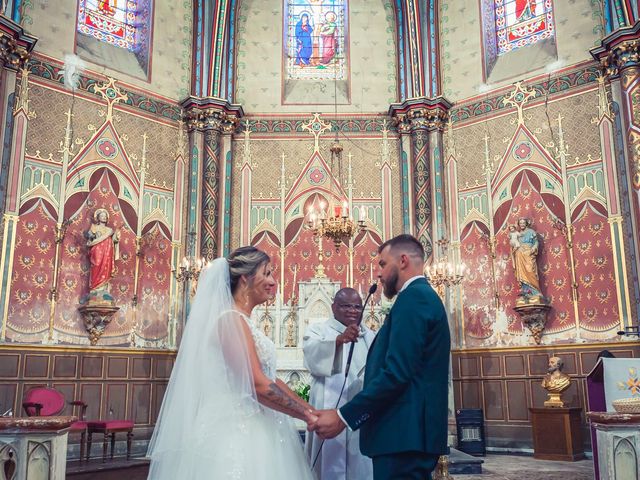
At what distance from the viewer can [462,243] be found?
12.6 metres

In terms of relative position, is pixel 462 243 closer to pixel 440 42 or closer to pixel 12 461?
pixel 440 42

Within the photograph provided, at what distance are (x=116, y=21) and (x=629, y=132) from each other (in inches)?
394

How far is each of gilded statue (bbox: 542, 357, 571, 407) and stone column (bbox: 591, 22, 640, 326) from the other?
140cm

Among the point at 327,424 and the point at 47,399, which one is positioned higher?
the point at 327,424

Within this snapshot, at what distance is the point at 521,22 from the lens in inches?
513

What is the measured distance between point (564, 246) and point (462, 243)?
6.55 feet

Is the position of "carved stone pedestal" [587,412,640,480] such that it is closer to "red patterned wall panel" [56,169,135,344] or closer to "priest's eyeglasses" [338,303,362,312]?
"priest's eyeglasses" [338,303,362,312]

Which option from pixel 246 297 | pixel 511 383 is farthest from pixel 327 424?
pixel 511 383

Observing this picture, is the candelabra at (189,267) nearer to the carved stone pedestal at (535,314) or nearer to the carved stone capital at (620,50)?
the carved stone pedestal at (535,314)

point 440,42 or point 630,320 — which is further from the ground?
point 440,42

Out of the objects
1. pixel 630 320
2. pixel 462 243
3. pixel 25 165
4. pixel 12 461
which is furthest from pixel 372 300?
Result: pixel 12 461

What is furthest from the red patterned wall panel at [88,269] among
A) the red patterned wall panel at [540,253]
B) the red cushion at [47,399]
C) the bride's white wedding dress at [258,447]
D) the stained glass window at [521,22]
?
the stained glass window at [521,22]

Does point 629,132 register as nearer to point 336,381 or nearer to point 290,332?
point 290,332

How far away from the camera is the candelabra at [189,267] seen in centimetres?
1119
